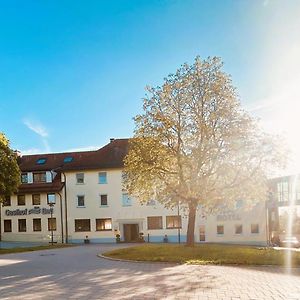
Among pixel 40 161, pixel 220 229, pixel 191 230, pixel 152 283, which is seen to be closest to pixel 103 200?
pixel 40 161

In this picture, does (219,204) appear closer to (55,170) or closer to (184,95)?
(184,95)

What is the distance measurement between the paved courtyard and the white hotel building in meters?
33.4

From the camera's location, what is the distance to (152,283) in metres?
13.5

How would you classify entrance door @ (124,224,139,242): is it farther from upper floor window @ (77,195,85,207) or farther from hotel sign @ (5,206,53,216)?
hotel sign @ (5,206,53,216)

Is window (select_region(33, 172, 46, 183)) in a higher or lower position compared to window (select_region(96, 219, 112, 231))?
higher

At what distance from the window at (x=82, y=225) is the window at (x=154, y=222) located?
283 inches

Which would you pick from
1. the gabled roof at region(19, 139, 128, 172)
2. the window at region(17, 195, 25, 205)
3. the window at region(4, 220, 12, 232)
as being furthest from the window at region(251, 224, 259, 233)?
the window at region(4, 220, 12, 232)

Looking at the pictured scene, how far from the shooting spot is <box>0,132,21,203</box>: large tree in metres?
36.2

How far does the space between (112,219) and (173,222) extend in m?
7.19

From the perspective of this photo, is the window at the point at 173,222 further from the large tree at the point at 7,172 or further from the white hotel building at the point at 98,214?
the large tree at the point at 7,172

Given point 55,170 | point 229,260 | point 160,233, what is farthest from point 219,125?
point 55,170

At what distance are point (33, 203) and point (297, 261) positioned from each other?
42.0 meters

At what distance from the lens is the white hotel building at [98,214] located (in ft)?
168

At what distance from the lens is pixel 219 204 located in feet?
89.5
